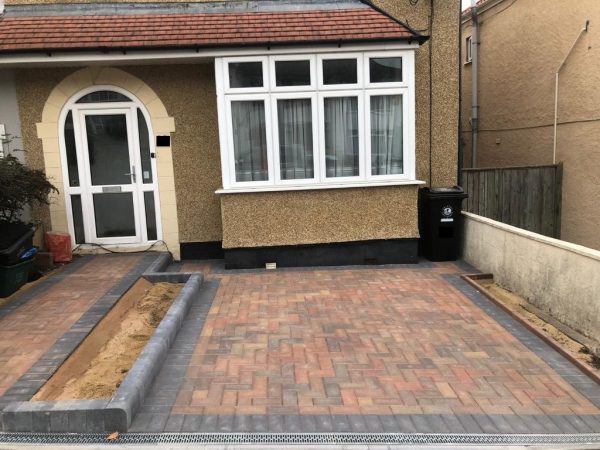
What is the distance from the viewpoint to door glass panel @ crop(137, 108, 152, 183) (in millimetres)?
7789

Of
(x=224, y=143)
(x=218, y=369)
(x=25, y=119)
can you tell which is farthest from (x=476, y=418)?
(x=25, y=119)

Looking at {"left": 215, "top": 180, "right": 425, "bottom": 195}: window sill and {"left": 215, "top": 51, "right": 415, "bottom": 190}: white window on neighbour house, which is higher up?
{"left": 215, "top": 51, "right": 415, "bottom": 190}: white window on neighbour house

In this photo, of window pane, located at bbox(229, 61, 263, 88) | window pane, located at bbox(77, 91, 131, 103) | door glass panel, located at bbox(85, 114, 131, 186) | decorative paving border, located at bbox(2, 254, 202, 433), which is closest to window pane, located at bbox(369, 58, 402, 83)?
window pane, located at bbox(229, 61, 263, 88)

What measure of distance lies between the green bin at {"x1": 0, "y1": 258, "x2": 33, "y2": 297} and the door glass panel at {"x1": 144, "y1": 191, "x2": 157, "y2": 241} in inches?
81.1

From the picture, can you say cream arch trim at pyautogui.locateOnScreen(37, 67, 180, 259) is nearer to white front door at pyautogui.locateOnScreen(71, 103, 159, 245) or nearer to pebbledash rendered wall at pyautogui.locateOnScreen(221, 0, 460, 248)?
white front door at pyautogui.locateOnScreen(71, 103, 159, 245)

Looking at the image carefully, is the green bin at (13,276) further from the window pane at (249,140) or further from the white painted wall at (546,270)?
the white painted wall at (546,270)

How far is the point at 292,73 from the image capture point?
7203 millimetres

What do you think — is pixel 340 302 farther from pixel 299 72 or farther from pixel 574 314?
pixel 299 72

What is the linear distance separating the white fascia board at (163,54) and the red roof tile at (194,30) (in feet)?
0.35

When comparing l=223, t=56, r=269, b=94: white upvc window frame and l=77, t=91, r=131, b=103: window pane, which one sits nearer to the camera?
l=223, t=56, r=269, b=94: white upvc window frame

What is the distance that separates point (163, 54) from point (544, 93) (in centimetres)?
803

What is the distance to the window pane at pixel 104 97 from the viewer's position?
768 cm

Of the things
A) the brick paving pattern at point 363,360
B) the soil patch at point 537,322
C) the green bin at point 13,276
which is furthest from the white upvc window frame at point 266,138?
the soil patch at point 537,322

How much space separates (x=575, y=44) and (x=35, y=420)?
34.5 feet
